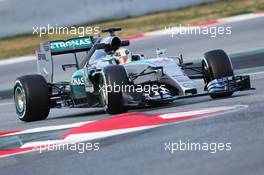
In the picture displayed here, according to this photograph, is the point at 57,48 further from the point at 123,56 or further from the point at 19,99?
the point at 123,56

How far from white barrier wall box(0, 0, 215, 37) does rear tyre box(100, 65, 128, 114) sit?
12894 mm

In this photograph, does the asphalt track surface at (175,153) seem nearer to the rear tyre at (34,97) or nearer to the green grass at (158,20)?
the rear tyre at (34,97)

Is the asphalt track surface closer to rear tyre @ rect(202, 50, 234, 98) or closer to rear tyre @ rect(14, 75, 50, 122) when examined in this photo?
rear tyre @ rect(202, 50, 234, 98)

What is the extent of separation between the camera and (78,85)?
12.5 meters

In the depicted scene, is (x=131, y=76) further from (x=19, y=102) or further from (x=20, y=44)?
(x=20, y=44)

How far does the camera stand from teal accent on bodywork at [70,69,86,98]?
40.5 ft

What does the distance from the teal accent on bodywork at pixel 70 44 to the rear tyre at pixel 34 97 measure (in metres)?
0.91

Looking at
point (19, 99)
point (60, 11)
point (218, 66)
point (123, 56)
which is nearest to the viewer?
point (218, 66)

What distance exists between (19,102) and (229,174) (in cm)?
684

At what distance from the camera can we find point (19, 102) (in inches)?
509

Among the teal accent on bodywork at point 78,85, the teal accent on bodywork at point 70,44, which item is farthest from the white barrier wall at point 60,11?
the teal accent on bodywork at point 78,85

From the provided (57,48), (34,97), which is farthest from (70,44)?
(34,97)

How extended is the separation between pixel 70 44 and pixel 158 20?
1073 cm

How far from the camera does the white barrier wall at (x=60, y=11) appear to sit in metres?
23.7
